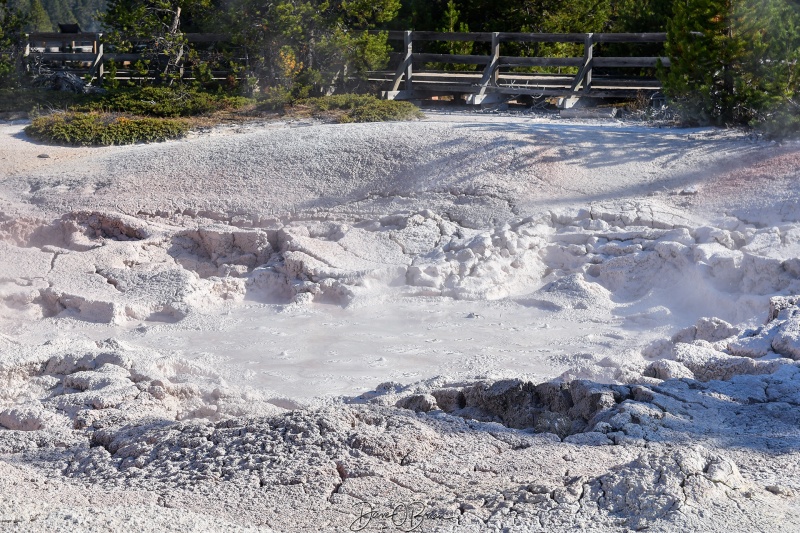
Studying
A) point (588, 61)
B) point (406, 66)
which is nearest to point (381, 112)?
point (406, 66)

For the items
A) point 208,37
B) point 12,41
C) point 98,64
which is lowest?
point 98,64

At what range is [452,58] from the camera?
17.7 metres

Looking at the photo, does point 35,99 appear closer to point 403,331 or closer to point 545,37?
point 545,37

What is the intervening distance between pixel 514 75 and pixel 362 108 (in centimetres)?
579

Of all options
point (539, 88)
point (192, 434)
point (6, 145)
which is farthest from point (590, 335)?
point (539, 88)

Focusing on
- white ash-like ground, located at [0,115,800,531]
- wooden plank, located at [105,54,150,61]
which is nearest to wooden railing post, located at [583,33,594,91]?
white ash-like ground, located at [0,115,800,531]

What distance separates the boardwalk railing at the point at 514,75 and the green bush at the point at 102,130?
17.7 feet

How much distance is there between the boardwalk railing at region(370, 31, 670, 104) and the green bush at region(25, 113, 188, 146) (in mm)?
5399

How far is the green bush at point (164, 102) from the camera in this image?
14.5m

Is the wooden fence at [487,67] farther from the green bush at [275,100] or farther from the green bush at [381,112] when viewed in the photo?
the green bush at [381,112]

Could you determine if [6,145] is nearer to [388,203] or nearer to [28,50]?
[388,203]

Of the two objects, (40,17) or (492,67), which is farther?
(40,17)

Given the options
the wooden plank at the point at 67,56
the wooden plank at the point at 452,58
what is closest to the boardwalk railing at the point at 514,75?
the wooden plank at the point at 452,58

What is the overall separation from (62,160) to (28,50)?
8.26 meters
